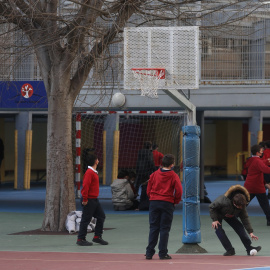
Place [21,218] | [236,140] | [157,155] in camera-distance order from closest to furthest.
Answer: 1. [21,218]
2. [157,155]
3. [236,140]

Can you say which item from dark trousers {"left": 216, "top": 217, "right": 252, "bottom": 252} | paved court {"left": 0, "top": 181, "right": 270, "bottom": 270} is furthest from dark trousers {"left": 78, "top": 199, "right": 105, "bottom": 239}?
dark trousers {"left": 216, "top": 217, "right": 252, "bottom": 252}

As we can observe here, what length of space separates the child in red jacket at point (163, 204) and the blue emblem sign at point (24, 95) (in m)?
9.34

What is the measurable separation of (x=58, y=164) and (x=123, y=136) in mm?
17843

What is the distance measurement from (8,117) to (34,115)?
1427 mm

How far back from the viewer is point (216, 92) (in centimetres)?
1917

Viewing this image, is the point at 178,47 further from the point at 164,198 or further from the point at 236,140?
the point at 236,140

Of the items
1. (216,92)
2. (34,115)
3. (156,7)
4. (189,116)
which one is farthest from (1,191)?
(189,116)

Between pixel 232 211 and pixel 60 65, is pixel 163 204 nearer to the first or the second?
pixel 232 211

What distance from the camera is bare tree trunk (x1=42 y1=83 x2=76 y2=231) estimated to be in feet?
52.4

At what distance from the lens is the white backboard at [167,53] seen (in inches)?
489

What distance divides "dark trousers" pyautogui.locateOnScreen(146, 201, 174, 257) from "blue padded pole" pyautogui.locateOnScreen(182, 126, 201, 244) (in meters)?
0.83

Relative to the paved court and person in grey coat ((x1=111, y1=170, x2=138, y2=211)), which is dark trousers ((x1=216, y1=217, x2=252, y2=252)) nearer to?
the paved court

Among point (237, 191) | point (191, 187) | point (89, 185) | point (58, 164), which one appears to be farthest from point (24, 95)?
point (237, 191)

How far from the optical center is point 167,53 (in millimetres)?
12656
